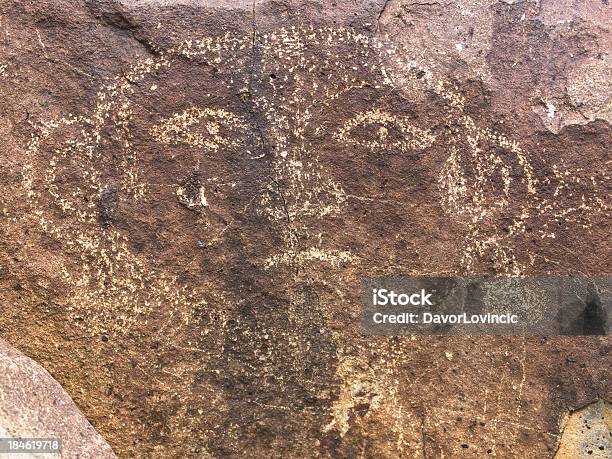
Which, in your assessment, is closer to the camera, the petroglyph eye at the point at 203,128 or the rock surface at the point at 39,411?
the rock surface at the point at 39,411

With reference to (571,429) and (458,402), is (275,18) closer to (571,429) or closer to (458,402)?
(458,402)

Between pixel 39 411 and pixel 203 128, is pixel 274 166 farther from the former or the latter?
pixel 39 411

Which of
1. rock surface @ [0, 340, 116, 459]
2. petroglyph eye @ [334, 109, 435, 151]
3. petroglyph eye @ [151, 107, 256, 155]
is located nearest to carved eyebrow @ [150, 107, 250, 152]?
petroglyph eye @ [151, 107, 256, 155]

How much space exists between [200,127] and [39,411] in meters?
0.78

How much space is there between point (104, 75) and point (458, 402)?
120 cm

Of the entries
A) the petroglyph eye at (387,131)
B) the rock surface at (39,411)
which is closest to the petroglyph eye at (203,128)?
the petroglyph eye at (387,131)

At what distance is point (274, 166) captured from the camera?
6.50ft

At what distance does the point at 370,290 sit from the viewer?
200 cm

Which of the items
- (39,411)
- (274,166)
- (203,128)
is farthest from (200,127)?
(39,411)

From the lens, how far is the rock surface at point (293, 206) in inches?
77.5

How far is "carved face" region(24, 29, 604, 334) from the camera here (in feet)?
6.47

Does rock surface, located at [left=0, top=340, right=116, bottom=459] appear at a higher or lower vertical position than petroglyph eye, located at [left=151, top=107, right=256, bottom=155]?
lower

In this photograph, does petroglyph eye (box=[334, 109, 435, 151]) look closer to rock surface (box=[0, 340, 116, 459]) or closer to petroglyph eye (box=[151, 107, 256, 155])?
petroglyph eye (box=[151, 107, 256, 155])

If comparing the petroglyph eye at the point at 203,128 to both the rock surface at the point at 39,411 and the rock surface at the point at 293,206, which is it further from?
the rock surface at the point at 39,411
